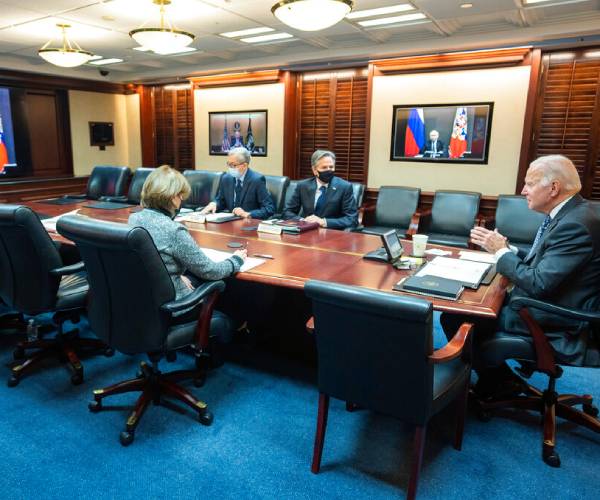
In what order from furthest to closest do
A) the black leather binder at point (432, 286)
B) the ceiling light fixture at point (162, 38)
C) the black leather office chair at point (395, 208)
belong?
1. the black leather office chair at point (395, 208)
2. the ceiling light fixture at point (162, 38)
3. the black leather binder at point (432, 286)

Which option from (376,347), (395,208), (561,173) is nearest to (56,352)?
(376,347)

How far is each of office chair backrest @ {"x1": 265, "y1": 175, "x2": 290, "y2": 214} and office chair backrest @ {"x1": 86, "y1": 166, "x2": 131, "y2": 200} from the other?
1.92 m

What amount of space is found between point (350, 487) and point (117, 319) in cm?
113

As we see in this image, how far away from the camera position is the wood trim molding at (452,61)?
14.1 feet

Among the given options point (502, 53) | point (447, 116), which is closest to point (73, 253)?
point (447, 116)

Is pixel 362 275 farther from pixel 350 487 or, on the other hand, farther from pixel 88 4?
pixel 88 4

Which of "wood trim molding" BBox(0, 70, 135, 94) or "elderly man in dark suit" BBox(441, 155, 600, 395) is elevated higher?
"wood trim molding" BBox(0, 70, 135, 94)

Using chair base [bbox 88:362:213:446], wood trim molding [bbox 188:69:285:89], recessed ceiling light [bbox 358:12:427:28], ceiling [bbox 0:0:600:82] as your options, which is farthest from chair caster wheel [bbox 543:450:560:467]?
wood trim molding [bbox 188:69:285:89]

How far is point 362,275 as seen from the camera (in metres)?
2.04

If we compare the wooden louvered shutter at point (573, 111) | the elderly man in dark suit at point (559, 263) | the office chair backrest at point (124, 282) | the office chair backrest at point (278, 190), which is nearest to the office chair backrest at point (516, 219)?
the wooden louvered shutter at point (573, 111)

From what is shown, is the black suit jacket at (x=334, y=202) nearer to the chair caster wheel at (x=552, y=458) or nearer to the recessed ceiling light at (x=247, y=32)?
the recessed ceiling light at (x=247, y=32)

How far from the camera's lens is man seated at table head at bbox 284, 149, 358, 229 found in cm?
361

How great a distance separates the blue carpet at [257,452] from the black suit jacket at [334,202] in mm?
1734

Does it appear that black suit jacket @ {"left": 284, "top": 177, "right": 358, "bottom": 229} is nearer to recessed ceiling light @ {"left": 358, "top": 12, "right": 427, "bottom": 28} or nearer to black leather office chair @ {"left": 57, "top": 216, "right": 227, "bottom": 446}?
recessed ceiling light @ {"left": 358, "top": 12, "right": 427, "bottom": 28}
